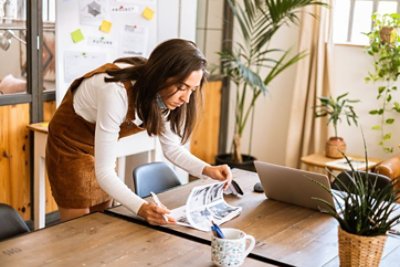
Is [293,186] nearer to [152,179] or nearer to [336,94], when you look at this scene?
[152,179]

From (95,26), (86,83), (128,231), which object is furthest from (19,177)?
(128,231)

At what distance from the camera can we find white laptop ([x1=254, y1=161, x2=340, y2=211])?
2.34 meters

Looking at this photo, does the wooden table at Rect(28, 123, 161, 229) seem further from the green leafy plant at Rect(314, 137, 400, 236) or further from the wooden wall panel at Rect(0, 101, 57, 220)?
the green leafy plant at Rect(314, 137, 400, 236)

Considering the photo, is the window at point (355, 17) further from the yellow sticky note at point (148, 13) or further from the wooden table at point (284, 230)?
the wooden table at point (284, 230)

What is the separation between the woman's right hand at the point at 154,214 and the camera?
2.13 metres

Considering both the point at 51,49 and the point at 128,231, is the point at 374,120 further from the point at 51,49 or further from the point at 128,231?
the point at 128,231

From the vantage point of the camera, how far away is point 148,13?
166 inches

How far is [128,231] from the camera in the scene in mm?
2096

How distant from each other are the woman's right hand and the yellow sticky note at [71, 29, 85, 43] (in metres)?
1.91

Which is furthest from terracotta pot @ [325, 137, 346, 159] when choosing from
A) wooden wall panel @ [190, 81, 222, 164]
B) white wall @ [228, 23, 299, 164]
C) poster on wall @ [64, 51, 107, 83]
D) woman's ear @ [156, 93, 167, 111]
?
woman's ear @ [156, 93, 167, 111]

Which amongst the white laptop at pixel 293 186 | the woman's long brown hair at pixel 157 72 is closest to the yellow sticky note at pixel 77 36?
the woman's long brown hair at pixel 157 72

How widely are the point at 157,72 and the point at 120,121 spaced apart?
0.73ft

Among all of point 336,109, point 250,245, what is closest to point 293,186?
point 250,245

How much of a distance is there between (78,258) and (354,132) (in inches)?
137
